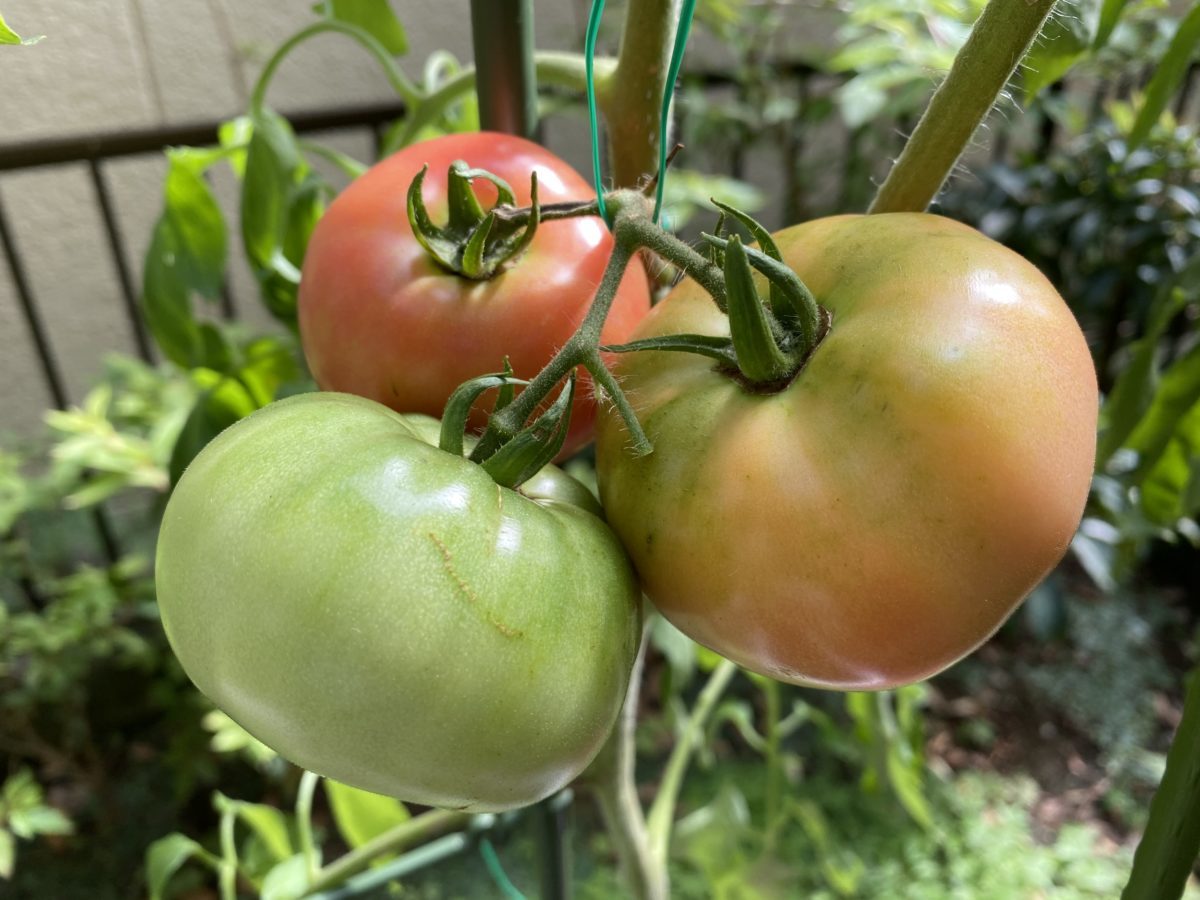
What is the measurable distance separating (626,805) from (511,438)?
31 centimetres

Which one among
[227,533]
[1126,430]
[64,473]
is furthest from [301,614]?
[64,473]

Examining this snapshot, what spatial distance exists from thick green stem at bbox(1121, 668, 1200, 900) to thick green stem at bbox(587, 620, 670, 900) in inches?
8.0

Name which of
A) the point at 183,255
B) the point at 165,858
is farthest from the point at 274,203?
the point at 165,858

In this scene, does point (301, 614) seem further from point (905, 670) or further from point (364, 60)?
point (364, 60)

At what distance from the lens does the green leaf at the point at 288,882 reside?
1.84 feet

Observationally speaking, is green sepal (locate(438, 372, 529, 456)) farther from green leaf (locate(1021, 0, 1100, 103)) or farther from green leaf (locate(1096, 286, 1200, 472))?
green leaf (locate(1096, 286, 1200, 472))

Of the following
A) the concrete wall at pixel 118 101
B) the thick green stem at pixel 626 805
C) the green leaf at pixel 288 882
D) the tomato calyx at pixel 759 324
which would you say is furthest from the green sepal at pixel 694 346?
the concrete wall at pixel 118 101

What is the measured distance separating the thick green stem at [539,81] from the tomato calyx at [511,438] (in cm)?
18

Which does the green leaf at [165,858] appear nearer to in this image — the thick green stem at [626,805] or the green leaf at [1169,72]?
the thick green stem at [626,805]

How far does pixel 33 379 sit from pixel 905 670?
73.1 inches

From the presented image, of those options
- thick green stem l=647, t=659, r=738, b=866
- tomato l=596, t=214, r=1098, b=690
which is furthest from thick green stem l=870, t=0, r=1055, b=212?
thick green stem l=647, t=659, r=738, b=866

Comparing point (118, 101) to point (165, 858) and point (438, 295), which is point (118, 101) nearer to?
point (165, 858)

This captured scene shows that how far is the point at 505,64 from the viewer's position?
355 mm

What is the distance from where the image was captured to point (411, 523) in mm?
215
